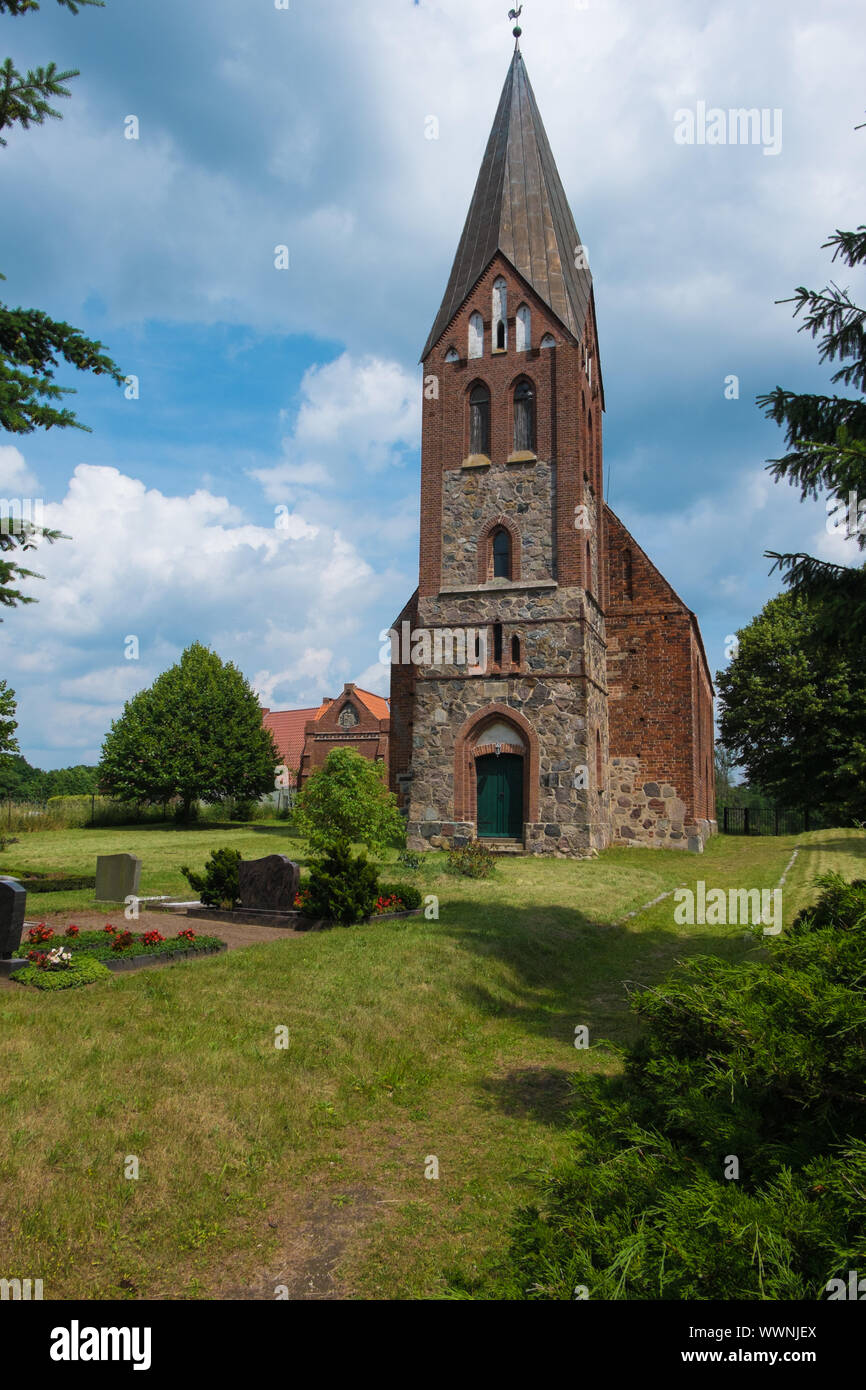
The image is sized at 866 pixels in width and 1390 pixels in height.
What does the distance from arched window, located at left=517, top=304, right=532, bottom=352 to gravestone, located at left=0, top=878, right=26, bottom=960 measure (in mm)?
20446

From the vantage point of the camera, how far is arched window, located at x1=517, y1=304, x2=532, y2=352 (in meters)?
23.6

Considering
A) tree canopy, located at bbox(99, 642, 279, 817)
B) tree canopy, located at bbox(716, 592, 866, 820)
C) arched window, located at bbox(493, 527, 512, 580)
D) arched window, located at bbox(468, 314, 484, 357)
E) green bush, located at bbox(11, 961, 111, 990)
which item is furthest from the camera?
tree canopy, located at bbox(99, 642, 279, 817)

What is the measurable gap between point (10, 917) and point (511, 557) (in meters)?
Result: 16.8

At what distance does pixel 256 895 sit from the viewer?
13.1 meters

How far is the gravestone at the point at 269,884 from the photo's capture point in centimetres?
1266

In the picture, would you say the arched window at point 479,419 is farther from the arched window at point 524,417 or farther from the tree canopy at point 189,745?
the tree canopy at point 189,745

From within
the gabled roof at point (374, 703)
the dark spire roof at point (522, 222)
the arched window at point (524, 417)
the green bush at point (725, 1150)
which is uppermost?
the dark spire roof at point (522, 222)

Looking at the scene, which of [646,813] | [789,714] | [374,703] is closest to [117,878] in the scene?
[646,813]

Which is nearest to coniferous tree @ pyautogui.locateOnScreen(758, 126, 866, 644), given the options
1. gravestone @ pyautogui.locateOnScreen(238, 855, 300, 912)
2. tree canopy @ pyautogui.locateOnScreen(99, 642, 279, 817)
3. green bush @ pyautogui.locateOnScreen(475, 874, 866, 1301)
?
green bush @ pyautogui.locateOnScreen(475, 874, 866, 1301)

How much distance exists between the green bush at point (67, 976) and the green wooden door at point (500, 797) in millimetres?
14631

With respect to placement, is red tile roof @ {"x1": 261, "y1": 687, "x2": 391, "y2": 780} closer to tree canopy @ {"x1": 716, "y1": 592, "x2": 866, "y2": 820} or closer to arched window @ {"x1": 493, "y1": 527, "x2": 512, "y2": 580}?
tree canopy @ {"x1": 716, "y1": 592, "x2": 866, "y2": 820}

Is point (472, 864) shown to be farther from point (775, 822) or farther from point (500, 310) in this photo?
point (775, 822)

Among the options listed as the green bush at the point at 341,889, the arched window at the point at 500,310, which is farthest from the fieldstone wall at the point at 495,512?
the green bush at the point at 341,889
